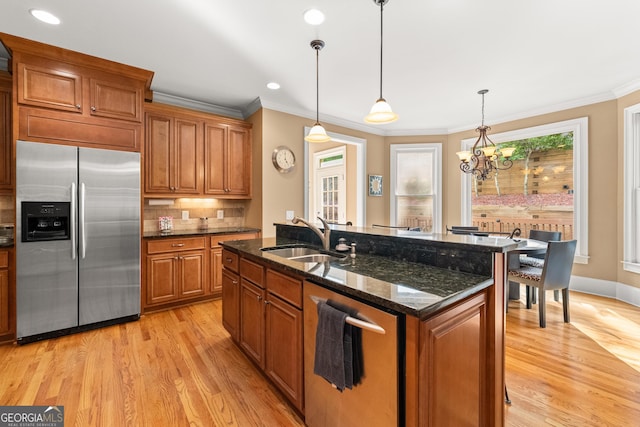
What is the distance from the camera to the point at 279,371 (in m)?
1.82

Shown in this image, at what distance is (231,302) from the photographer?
8.18 ft

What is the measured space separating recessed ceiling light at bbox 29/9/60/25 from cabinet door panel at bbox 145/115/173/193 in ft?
4.09

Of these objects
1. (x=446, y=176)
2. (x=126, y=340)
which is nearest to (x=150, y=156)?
(x=126, y=340)

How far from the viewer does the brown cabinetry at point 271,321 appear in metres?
1.66

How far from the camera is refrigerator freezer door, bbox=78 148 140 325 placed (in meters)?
2.84

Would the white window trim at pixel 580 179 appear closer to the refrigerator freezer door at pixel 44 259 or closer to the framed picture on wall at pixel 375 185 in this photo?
the framed picture on wall at pixel 375 185

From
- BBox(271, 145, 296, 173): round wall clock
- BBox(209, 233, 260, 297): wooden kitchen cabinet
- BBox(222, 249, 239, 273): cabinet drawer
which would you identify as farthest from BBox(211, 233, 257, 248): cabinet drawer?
BBox(222, 249, 239, 273): cabinet drawer

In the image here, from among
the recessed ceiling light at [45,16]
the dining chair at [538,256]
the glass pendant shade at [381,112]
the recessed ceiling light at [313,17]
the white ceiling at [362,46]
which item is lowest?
the dining chair at [538,256]

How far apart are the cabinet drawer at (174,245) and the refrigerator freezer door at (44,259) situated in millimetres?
700

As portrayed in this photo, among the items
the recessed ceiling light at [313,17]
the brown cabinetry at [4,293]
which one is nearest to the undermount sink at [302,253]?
the recessed ceiling light at [313,17]

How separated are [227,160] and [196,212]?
2.93ft

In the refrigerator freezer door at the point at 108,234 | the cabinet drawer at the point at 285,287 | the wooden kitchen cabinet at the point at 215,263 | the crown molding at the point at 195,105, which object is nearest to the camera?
the cabinet drawer at the point at 285,287

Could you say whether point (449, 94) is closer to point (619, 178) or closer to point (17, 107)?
point (619, 178)

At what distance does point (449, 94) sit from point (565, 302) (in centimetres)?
282
